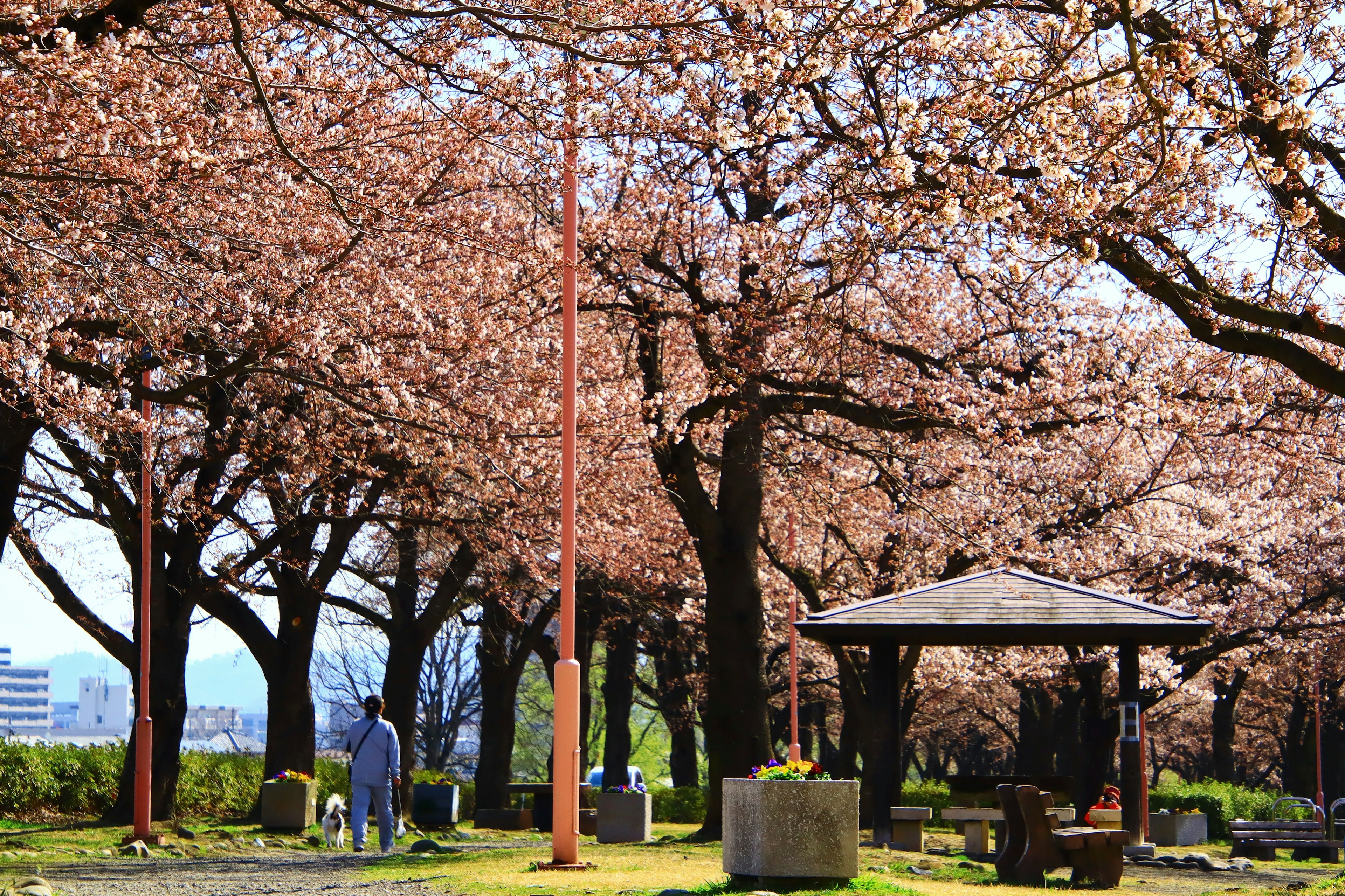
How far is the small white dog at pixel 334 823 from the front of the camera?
52.7 feet

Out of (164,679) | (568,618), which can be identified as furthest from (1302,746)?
(568,618)

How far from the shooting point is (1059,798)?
18.0 m

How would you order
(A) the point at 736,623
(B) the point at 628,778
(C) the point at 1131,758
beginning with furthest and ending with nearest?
(B) the point at 628,778, (C) the point at 1131,758, (A) the point at 736,623

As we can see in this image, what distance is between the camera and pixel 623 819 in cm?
1794

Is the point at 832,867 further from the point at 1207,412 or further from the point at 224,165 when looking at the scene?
the point at 224,165

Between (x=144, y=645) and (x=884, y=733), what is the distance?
9.80 meters

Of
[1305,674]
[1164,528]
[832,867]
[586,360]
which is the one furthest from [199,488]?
[1305,674]

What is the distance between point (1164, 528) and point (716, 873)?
647 inches

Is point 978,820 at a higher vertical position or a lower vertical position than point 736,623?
lower

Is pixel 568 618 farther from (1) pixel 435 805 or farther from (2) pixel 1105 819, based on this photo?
(1) pixel 435 805

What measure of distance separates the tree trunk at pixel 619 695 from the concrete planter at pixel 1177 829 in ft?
42.3

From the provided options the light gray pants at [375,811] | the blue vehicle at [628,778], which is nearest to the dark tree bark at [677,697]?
the blue vehicle at [628,778]

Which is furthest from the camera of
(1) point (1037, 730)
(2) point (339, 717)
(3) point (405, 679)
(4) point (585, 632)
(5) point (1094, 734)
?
(2) point (339, 717)

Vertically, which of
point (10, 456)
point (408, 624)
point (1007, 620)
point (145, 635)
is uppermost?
point (10, 456)
